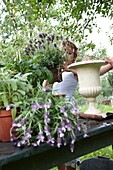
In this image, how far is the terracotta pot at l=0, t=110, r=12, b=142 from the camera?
0.86 m

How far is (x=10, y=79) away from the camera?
35.6 inches

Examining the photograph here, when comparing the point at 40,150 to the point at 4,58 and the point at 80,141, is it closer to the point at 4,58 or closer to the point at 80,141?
the point at 80,141

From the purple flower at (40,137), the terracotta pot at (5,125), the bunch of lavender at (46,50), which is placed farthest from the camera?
the bunch of lavender at (46,50)

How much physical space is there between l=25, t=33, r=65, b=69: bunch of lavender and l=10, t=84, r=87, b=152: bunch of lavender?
36 centimetres

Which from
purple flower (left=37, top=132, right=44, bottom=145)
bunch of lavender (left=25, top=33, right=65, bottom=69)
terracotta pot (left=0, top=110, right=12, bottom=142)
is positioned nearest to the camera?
purple flower (left=37, top=132, right=44, bottom=145)

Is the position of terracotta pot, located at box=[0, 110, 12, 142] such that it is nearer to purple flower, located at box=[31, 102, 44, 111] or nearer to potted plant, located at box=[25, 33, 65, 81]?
purple flower, located at box=[31, 102, 44, 111]

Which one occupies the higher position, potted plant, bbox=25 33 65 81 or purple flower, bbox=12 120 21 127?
potted plant, bbox=25 33 65 81

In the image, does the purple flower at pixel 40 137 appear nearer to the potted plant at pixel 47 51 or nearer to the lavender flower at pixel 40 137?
the lavender flower at pixel 40 137

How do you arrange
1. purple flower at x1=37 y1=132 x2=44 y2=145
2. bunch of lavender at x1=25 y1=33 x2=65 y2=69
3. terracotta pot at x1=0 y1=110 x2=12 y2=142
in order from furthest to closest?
bunch of lavender at x1=25 y1=33 x2=65 y2=69, terracotta pot at x1=0 y1=110 x2=12 y2=142, purple flower at x1=37 y1=132 x2=44 y2=145

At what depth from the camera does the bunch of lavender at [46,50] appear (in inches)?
46.5

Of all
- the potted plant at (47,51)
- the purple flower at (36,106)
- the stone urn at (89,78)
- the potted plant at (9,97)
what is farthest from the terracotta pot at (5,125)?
the stone urn at (89,78)

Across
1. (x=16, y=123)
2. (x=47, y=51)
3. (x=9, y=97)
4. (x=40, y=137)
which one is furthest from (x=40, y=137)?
(x=47, y=51)

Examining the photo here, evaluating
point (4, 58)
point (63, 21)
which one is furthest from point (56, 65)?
point (63, 21)

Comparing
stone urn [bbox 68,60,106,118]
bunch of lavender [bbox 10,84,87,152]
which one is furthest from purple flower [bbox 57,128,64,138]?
stone urn [bbox 68,60,106,118]
